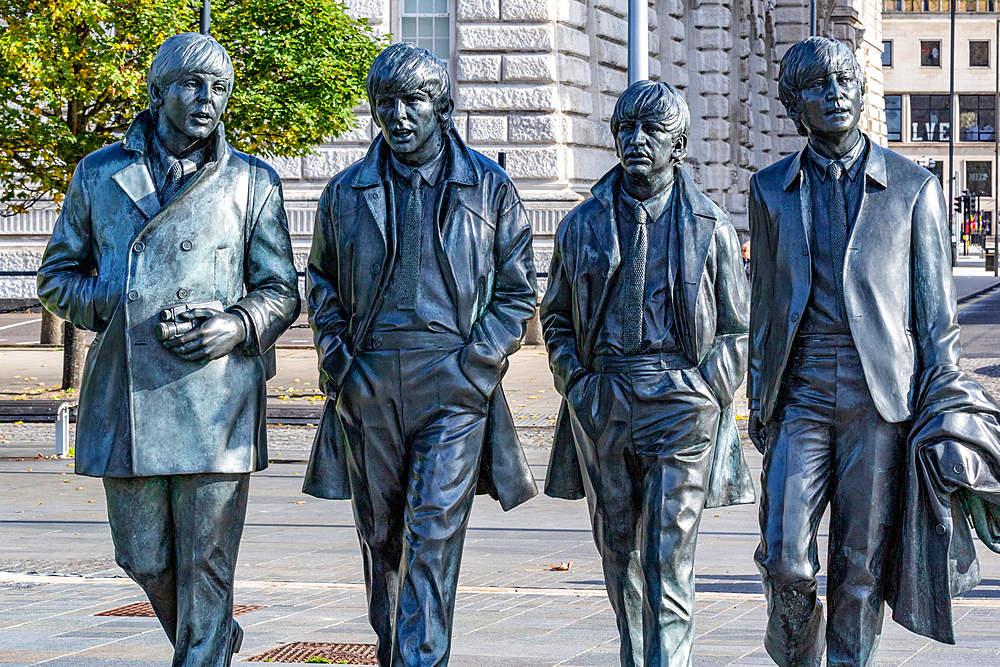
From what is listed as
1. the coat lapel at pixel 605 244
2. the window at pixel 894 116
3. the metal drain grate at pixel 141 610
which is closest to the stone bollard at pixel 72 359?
the metal drain grate at pixel 141 610

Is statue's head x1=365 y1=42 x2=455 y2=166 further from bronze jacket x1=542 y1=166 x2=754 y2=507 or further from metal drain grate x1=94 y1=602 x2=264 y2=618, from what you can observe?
metal drain grate x1=94 y1=602 x2=264 y2=618

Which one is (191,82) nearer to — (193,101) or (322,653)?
(193,101)

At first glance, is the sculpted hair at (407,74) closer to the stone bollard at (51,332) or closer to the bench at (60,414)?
the bench at (60,414)

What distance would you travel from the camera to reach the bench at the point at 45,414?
15141mm

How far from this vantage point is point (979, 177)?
4360 inches

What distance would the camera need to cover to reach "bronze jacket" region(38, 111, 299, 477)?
19.1ft

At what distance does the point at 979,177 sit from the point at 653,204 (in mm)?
109607

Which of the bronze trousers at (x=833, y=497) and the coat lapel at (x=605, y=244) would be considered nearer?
the bronze trousers at (x=833, y=497)

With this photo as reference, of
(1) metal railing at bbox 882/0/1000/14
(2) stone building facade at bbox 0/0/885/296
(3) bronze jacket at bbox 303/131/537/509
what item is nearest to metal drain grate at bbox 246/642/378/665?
(3) bronze jacket at bbox 303/131/537/509

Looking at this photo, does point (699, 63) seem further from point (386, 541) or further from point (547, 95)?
point (386, 541)

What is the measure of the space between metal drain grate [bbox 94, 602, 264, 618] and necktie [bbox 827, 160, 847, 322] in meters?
3.84

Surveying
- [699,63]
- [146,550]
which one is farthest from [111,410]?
[699,63]

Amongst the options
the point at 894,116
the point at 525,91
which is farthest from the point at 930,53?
the point at 525,91

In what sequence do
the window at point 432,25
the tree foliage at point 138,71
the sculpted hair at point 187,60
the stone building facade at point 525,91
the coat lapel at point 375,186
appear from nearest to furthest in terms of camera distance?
the sculpted hair at point 187,60 < the coat lapel at point 375,186 < the tree foliage at point 138,71 < the stone building facade at point 525,91 < the window at point 432,25
